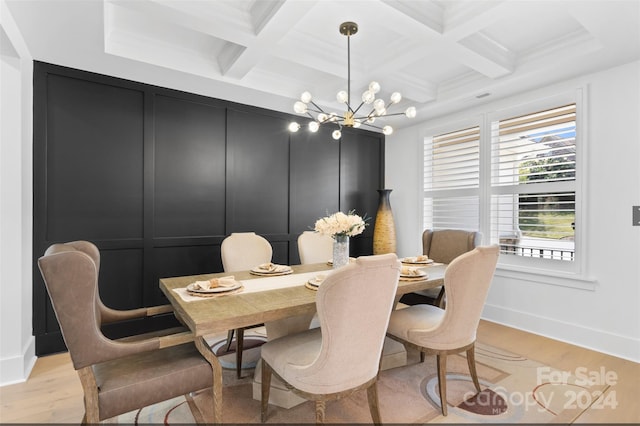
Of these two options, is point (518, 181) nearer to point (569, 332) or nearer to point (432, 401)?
point (569, 332)

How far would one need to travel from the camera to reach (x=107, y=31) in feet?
8.55

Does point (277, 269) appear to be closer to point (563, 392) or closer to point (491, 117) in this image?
point (563, 392)

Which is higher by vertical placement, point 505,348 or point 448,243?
point 448,243

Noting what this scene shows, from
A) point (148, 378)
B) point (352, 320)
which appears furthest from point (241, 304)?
point (352, 320)

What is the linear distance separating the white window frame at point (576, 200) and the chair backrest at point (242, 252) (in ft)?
8.57

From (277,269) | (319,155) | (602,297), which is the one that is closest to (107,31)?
(277,269)

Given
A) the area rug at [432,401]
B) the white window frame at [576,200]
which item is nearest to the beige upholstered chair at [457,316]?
the area rug at [432,401]

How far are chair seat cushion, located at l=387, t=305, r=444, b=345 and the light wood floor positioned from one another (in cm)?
97

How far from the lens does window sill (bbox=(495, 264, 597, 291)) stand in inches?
123

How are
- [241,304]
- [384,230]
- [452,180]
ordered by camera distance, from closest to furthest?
[241,304] → [452,180] → [384,230]

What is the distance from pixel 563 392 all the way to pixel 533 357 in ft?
1.95

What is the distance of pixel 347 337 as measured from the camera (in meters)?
1.51

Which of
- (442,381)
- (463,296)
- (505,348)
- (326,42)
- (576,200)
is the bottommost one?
(505,348)

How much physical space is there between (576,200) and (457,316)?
215 cm
